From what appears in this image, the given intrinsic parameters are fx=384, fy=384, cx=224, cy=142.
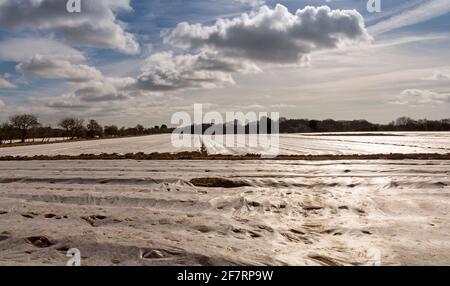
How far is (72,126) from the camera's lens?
7600cm

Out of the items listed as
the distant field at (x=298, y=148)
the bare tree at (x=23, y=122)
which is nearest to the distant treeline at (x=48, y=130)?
the bare tree at (x=23, y=122)

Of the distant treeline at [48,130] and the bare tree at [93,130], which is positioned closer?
the distant treeline at [48,130]

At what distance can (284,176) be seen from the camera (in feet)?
34.6

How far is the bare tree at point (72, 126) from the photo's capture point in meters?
75.2

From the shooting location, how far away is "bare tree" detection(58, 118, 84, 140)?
75.2 m

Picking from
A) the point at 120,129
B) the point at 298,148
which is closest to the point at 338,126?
the point at 120,129

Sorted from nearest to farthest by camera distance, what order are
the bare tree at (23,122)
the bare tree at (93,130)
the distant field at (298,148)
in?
the distant field at (298,148) < the bare tree at (23,122) < the bare tree at (93,130)

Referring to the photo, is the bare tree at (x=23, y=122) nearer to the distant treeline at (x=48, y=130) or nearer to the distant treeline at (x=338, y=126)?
the distant treeline at (x=48, y=130)

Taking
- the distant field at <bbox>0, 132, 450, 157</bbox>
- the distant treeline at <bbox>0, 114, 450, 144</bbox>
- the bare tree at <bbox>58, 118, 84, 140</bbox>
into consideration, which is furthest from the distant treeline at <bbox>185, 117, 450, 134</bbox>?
the distant field at <bbox>0, 132, 450, 157</bbox>

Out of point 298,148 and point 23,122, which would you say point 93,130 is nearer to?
point 23,122

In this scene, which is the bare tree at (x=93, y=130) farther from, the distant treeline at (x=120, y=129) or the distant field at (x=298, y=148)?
the distant field at (x=298, y=148)

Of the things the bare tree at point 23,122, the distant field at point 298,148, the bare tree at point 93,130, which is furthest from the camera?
the bare tree at point 93,130
